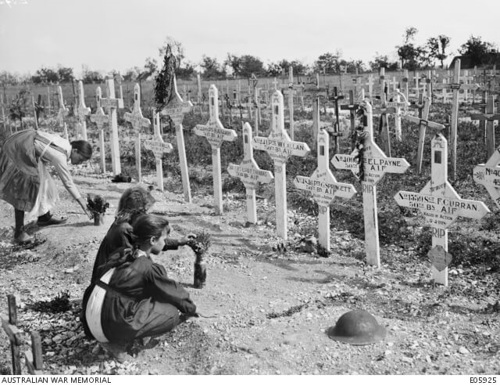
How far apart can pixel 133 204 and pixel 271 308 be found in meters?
1.47

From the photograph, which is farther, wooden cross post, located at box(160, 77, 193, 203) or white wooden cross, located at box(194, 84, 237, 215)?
wooden cross post, located at box(160, 77, 193, 203)

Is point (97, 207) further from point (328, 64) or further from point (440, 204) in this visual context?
point (328, 64)

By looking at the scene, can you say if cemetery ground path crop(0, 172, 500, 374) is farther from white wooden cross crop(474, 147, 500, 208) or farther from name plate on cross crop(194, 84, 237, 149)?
name plate on cross crop(194, 84, 237, 149)

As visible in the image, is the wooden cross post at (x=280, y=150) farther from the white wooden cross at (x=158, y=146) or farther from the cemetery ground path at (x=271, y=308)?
the white wooden cross at (x=158, y=146)

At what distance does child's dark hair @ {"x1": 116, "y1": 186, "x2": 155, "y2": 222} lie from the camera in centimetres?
523

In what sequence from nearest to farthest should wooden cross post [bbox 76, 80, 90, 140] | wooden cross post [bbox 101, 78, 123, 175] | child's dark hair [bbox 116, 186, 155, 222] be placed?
child's dark hair [bbox 116, 186, 155, 222], wooden cross post [bbox 101, 78, 123, 175], wooden cross post [bbox 76, 80, 90, 140]

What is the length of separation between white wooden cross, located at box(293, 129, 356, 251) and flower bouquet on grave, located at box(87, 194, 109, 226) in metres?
2.49

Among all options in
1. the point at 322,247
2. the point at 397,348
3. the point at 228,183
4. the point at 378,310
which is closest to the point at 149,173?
the point at 228,183

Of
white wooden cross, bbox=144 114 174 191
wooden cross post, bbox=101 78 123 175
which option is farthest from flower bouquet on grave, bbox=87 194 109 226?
wooden cross post, bbox=101 78 123 175

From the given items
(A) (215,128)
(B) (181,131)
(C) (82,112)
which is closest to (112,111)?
(C) (82,112)

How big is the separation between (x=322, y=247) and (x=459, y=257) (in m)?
1.44

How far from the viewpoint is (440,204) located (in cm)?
588

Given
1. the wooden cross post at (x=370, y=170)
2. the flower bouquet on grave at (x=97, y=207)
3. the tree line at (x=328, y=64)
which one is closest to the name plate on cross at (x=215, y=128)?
the flower bouquet on grave at (x=97, y=207)

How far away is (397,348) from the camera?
4.61 metres
